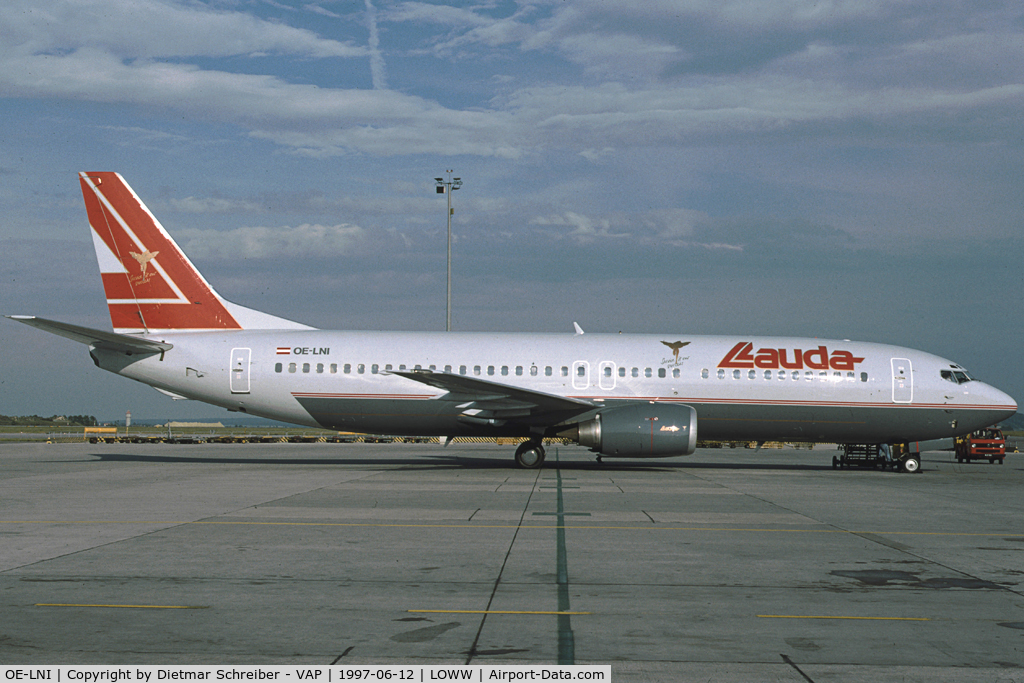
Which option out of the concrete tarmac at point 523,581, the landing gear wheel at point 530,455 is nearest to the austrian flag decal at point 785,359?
the landing gear wheel at point 530,455

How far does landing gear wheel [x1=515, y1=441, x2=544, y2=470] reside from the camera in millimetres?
24984

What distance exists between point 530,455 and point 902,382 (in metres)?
11.3

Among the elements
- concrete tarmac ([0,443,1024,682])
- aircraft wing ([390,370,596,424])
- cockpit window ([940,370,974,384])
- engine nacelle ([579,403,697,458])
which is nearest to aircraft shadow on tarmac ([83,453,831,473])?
aircraft wing ([390,370,596,424])

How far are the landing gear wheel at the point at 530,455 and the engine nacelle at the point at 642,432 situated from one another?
97.4 inches

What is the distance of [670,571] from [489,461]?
19.8 m

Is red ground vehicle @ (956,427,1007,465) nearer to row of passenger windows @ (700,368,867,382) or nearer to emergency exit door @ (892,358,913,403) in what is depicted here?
emergency exit door @ (892,358,913,403)

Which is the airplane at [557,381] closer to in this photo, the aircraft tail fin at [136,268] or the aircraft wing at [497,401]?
the aircraft wing at [497,401]

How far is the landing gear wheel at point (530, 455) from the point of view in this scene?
24984mm

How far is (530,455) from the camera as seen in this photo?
2502 centimetres

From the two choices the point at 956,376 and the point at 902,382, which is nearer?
the point at 902,382

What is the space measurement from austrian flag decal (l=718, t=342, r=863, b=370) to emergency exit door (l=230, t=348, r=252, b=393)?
14186 millimetres

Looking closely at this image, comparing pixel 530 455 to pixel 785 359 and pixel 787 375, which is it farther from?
pixel 785 359

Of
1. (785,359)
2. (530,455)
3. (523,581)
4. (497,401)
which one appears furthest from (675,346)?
(523,581)

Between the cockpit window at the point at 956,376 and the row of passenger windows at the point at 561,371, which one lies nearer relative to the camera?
the row of passenger windows at the point at 561,371
